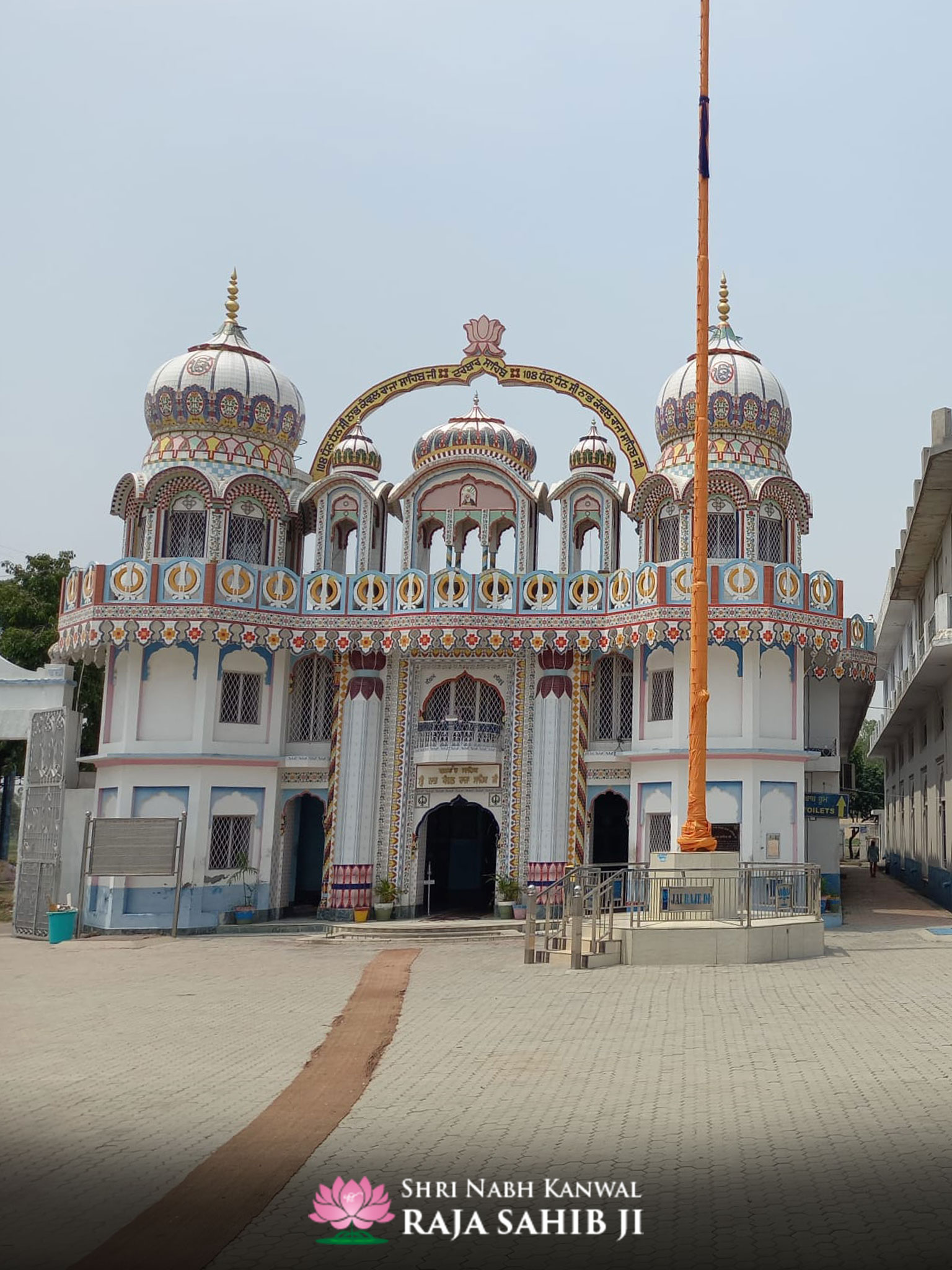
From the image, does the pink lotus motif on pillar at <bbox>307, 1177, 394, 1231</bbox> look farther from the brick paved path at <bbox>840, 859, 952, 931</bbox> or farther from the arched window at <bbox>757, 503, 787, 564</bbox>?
the arched window at <bbox>757, 503, 787, 564</bbox>

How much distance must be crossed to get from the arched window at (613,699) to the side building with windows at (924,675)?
21.9 feet

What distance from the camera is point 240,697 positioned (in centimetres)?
2939

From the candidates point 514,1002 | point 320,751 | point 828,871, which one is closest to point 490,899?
point 320,751

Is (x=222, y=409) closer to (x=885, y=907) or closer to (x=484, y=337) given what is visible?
(x=484, y=337)

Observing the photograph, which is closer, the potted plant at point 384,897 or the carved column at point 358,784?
the potted plant at point 384,897

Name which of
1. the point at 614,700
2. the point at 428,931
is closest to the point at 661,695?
the point at 614,700

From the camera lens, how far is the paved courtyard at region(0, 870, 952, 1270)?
7242 millimetres

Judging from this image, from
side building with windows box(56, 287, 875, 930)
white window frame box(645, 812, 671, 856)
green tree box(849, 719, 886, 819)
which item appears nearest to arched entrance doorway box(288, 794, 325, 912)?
side building with windows box(56, 287, 875, 930)

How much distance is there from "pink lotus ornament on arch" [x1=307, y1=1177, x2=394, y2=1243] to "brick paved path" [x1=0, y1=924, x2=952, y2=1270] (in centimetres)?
10

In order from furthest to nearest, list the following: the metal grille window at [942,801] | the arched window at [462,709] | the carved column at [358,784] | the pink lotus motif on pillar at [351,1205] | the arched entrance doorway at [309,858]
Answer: the arched entrance doorway at [309,858]
the metal grille window at [942,801]
the arched window at [462,709]
the carved column at [358,784]
the pink lotus motif on pillar at [351,1205]

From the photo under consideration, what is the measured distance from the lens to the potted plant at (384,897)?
28.6 meters

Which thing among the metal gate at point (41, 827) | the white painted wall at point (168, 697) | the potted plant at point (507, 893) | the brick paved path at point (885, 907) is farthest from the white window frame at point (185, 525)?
the brick paved path at point (885, 907)

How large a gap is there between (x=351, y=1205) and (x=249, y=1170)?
1.22 metres

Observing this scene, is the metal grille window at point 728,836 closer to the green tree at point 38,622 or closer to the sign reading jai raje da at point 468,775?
the sign reading jai raje da at point 468,775
